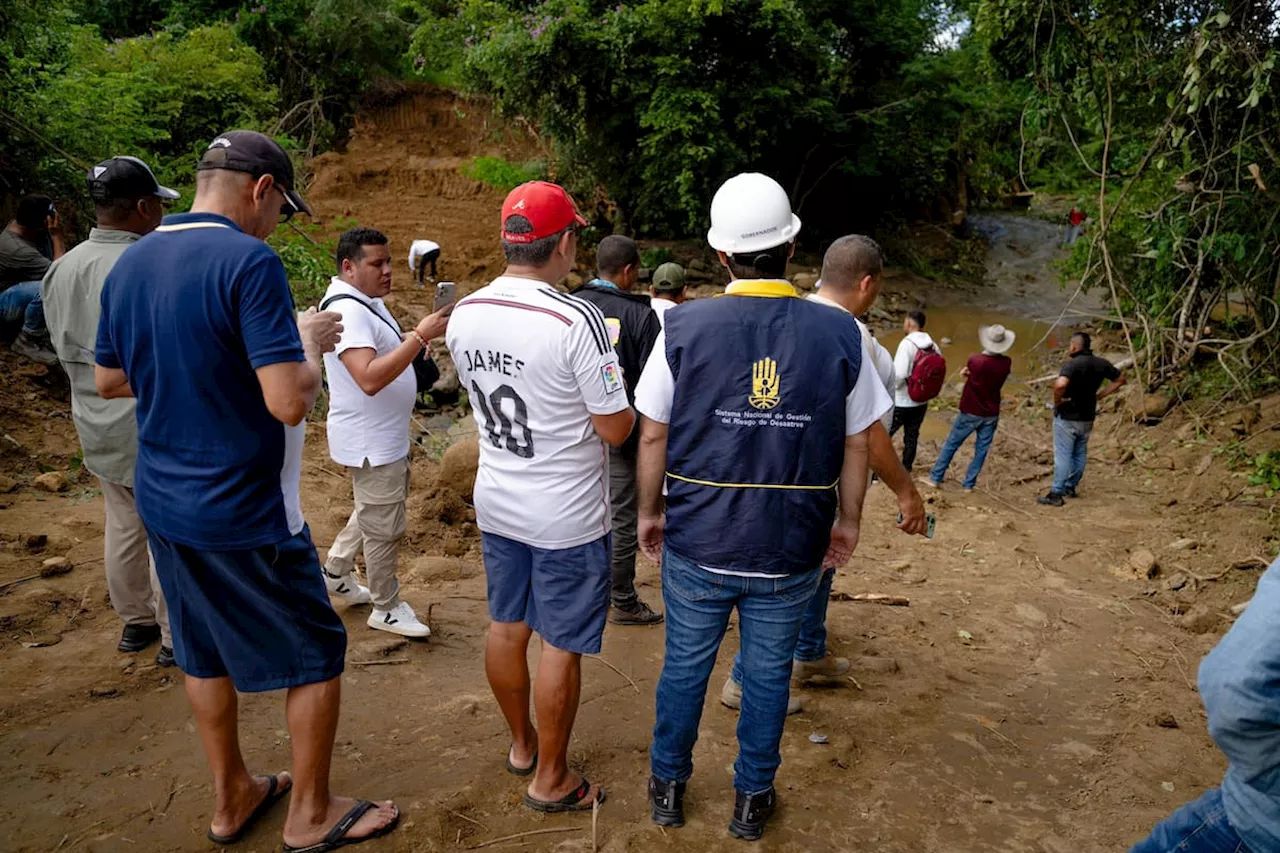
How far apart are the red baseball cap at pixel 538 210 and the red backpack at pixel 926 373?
5.38 meters

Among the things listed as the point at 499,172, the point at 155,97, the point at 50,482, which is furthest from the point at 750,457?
the point at 499,172

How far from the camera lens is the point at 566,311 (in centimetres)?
257

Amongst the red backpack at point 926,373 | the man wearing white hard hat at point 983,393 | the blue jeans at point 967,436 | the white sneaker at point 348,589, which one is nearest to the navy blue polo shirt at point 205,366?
the white sneaker at point 348,589

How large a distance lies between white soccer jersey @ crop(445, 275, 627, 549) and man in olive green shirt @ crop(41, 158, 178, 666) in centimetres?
155

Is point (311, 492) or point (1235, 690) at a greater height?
point (1235, 690)

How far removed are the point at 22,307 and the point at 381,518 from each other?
3.14 metres

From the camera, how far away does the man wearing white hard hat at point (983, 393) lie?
7.86m

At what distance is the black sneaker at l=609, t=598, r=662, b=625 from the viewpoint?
4.50m

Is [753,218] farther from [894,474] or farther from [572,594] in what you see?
[572,594]

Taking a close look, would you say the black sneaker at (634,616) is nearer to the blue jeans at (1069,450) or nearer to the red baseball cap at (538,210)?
the red baseball cap at (538,210)

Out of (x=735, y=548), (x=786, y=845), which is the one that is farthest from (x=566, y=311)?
(x=786, y=845)

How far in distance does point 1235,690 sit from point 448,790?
234 centimetres

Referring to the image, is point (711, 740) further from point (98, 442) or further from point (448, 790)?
point (98, 442)

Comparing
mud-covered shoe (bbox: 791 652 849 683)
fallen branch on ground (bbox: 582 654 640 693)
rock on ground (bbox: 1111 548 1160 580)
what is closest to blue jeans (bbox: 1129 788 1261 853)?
mud-covered shoe (bbox: 791 652 849 683)
